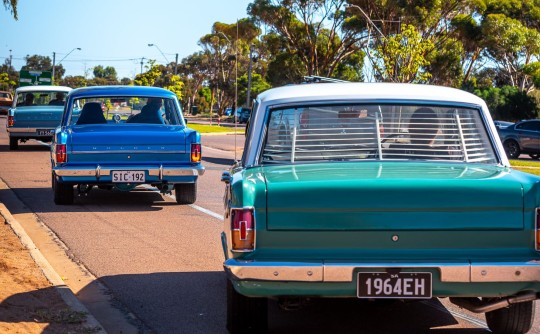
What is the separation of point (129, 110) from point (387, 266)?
31.2 ft

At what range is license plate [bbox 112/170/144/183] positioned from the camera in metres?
12.8

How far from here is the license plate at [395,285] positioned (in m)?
5.26

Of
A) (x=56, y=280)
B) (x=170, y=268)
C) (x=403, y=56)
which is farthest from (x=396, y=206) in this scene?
(x=403, y=56)

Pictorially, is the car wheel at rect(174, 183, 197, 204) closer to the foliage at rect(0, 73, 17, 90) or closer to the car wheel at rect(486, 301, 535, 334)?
the car wheel at rect(486, 301, 535, 334)

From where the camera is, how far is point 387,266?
523 cm

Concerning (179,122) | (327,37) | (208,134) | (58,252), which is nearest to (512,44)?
(327,37)

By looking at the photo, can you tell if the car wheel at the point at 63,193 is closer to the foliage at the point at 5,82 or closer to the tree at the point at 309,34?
the tree at the point at 309,34

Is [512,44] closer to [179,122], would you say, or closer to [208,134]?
[208,134]

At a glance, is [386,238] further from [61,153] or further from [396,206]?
[61,153]

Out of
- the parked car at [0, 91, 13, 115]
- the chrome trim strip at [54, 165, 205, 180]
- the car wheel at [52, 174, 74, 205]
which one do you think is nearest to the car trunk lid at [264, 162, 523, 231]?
the chrome trim strip at [54, 165, 205, 180]

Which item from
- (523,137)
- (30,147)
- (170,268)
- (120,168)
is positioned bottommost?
(30,147)

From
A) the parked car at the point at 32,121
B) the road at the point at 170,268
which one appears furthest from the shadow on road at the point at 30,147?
the road at the point at 170,268

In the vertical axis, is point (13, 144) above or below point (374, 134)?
below

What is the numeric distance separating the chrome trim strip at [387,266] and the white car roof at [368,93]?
1.69m
